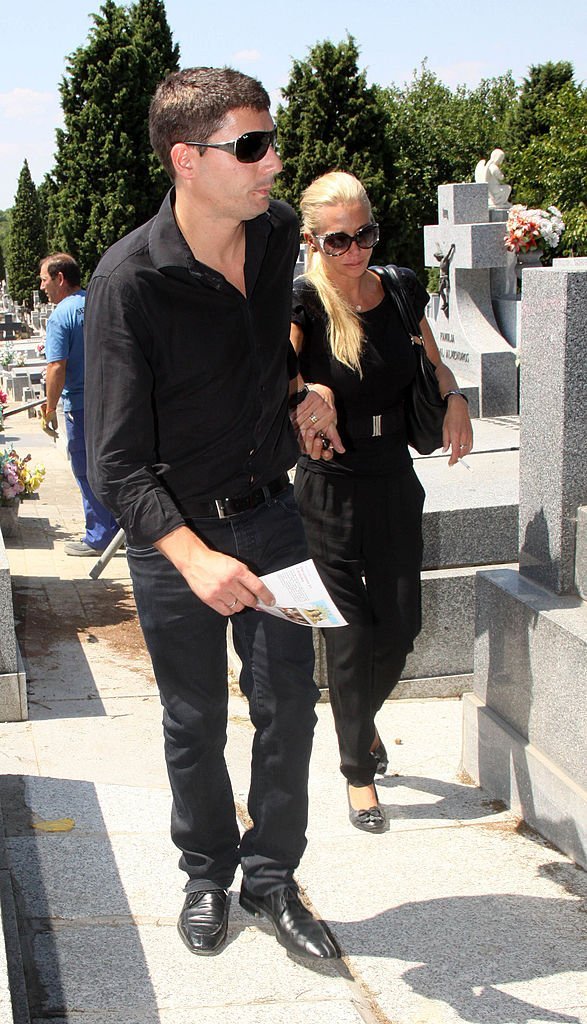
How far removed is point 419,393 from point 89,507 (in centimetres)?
471

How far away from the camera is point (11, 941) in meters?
2.40

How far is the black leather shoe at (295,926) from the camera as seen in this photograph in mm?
2660

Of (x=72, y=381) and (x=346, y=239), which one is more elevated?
(x=346, y=239)

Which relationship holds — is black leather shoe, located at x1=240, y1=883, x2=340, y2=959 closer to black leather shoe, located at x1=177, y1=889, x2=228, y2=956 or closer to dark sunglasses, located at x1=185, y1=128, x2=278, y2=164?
black leather shoe, located at x1=177, y1=889, x2=228, y2=956

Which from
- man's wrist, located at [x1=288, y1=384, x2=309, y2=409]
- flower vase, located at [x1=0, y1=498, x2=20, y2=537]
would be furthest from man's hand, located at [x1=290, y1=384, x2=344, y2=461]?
flower vase, located at [x1=0, y1=498, x2=20, y2=537]

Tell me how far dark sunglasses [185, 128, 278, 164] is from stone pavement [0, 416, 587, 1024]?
1.68m

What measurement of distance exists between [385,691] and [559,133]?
1099 inches

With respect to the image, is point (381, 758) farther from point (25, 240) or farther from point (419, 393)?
point (25, 240)

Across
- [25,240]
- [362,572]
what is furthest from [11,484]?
[25,240]

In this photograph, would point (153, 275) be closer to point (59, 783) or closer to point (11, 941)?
point (11, 941)

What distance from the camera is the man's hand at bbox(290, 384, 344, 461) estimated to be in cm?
310

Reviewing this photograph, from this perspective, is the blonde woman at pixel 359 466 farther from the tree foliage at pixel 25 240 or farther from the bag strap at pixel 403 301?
the tree foliage at pixel 25 240

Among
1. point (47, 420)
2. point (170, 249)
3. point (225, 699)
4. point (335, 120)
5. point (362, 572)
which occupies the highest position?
point (335, 120)

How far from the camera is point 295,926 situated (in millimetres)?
2697
